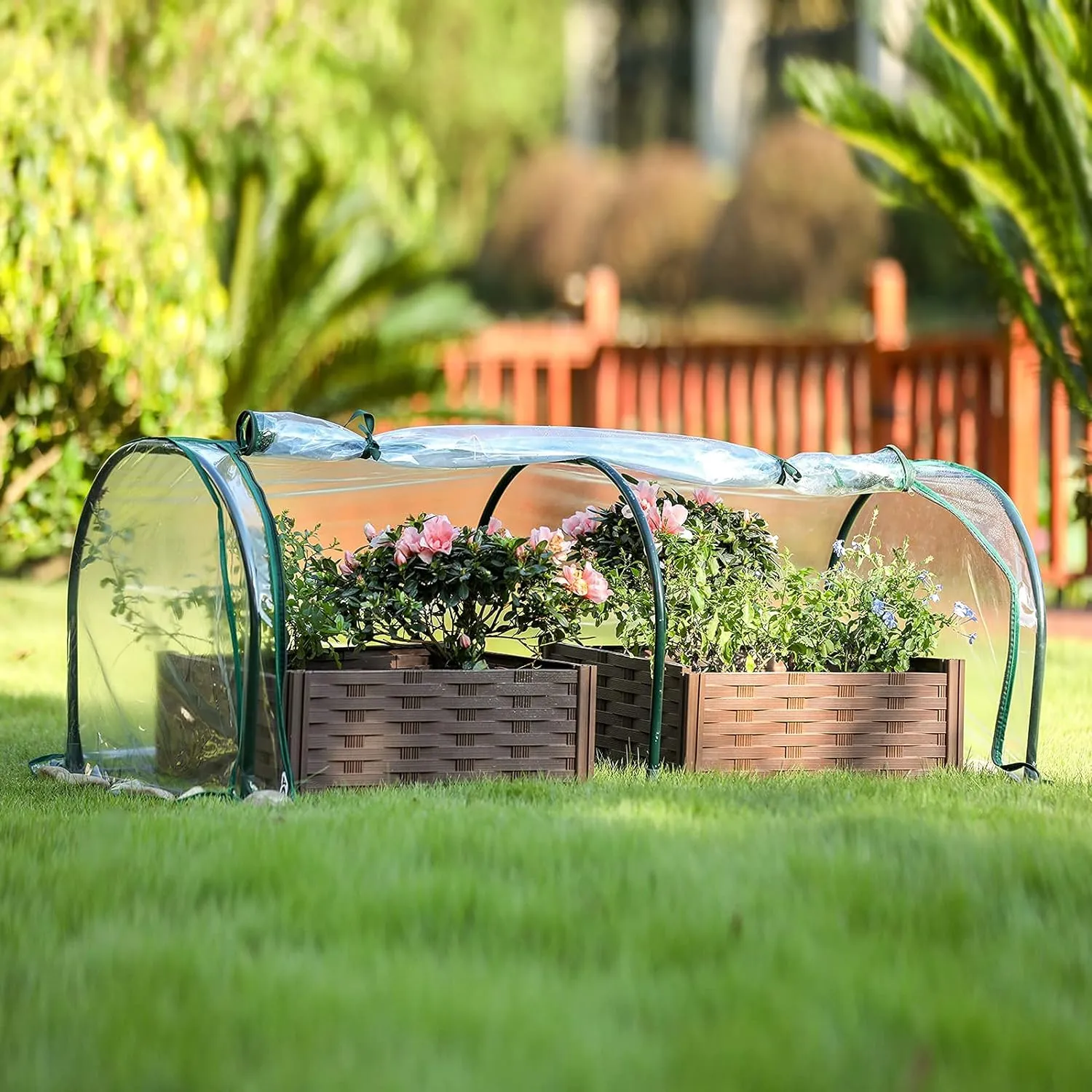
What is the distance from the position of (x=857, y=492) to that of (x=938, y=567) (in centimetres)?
51

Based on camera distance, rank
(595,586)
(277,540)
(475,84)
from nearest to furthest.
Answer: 1. (277,540)
2. (595,586)
3. (475,84)

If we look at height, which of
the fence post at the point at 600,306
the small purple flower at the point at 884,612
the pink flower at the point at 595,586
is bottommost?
the small purple flower at the point at 884,612

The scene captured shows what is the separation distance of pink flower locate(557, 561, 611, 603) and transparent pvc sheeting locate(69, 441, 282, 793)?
1.15 m

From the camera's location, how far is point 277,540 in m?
4.20

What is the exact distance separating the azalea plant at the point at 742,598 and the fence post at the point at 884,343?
538cm

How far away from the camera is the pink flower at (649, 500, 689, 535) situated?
518 cm

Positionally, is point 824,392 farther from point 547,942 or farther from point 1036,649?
point 547,942

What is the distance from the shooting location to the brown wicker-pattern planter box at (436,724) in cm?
443

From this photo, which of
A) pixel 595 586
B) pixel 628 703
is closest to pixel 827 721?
pixel 628 703

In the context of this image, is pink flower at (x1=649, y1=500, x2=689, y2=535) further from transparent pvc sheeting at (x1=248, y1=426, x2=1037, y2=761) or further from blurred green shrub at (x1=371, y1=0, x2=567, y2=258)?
blurred green shrub at (x1=371, y1=0, x2=567, y2=258)

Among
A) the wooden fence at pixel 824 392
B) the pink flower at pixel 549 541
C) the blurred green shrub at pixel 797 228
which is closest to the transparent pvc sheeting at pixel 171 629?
the pink flower at pixel 549 541

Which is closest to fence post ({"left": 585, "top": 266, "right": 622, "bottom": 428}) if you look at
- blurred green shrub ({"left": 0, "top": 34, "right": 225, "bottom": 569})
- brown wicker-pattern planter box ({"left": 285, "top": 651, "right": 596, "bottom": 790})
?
blurred green shrub ({"left": 0, "top": 34, "right": 225, "bottom": 569})

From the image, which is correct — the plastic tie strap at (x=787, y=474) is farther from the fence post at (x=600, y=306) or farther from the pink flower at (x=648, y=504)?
the fence post at (x=600, y=306)

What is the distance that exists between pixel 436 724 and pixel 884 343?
6.94 metres
